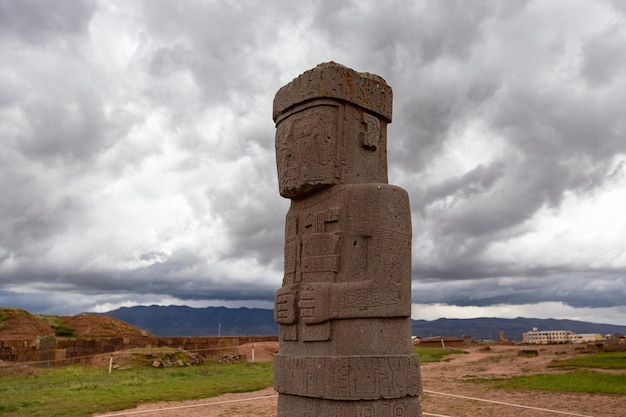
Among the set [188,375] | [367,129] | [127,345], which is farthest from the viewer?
[127,345]

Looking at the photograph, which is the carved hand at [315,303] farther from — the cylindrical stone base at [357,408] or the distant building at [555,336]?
the distant building at [555,336]

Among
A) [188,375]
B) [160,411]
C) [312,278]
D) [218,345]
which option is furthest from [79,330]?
[312,278]

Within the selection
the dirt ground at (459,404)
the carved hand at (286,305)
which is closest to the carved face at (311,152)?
the carved hand at (286,305)

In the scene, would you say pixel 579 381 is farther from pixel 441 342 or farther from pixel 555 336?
pixel 555 336

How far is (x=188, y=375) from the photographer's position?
57.7 ft

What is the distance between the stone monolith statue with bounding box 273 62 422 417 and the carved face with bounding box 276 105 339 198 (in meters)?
0.01

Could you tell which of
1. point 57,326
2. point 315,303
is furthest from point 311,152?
point 57,326

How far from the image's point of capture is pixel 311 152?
6086mm

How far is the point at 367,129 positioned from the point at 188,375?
45.4 feet

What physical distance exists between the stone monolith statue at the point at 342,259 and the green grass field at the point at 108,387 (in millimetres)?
6384

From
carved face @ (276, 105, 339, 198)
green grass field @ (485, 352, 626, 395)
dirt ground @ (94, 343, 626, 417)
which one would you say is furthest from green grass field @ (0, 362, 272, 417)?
carved face @ (276, 105, 339, 198)

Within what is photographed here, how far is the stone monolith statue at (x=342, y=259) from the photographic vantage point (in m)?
5.35

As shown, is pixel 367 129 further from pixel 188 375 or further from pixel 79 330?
pixel 79 330

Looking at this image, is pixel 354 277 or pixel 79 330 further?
pixel 79 330
